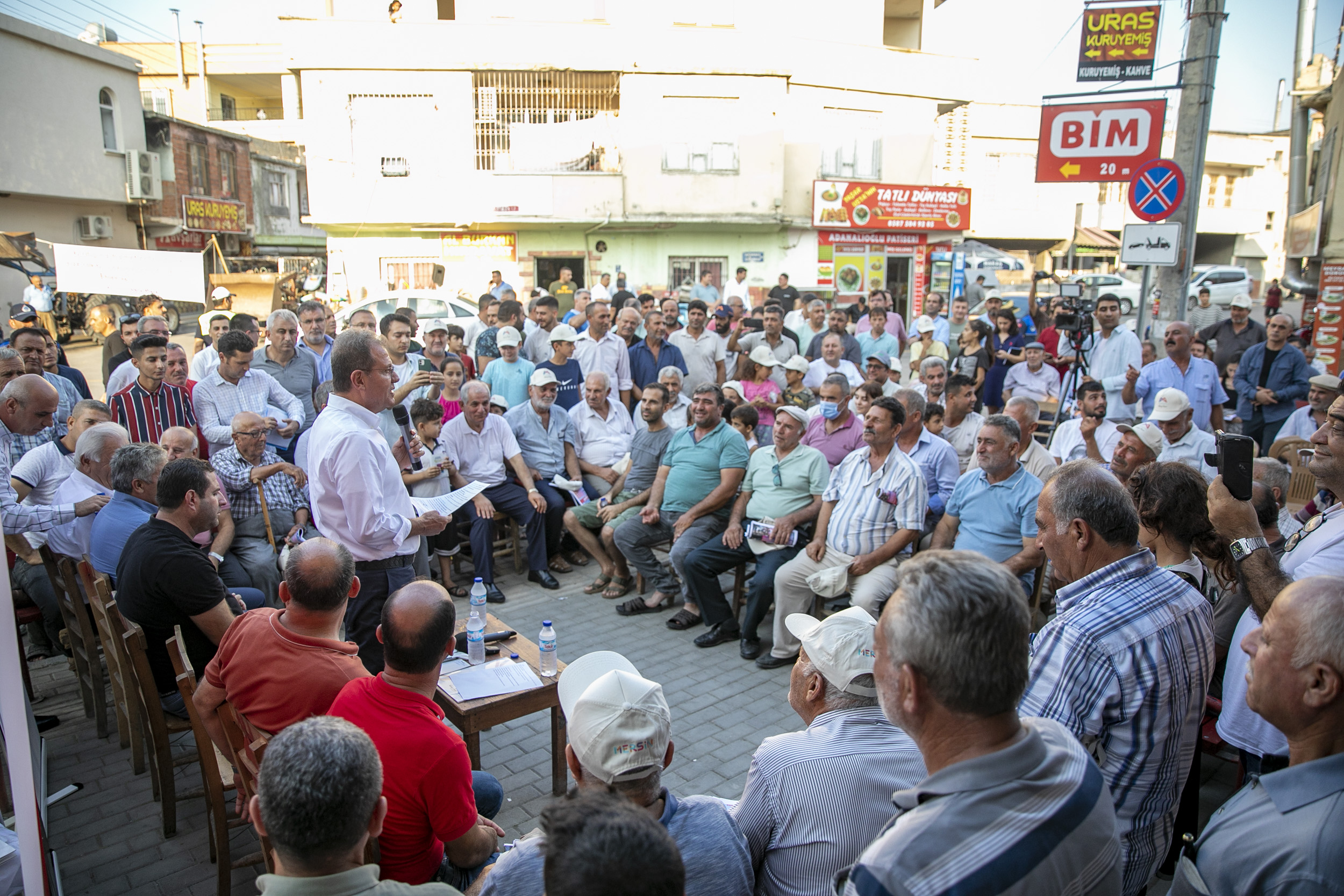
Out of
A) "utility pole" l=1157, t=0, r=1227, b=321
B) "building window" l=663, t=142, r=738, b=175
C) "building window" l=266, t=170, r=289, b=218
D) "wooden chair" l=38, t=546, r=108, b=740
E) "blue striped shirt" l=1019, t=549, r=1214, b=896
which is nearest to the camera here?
"blue striped shirt" l=1019, t=549, r=1214, b=896

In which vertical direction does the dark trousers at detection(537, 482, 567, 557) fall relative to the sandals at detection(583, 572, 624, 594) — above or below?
above

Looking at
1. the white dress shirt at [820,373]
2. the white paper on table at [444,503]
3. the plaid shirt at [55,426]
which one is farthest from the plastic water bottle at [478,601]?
the white dress shirt at [820,373]

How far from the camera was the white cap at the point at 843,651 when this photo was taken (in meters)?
2.18

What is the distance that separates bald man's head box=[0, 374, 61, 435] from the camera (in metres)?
4.64

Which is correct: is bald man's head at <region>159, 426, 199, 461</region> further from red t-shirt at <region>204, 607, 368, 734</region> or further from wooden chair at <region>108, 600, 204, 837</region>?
red t-shirt at <region>204, 607, 368, 734</region>

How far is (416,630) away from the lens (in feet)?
8.09

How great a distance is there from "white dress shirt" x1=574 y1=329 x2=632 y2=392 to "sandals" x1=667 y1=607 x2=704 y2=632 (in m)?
3.08

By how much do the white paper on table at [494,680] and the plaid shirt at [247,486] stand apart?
7.89 ft

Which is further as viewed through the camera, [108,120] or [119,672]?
[108,120]

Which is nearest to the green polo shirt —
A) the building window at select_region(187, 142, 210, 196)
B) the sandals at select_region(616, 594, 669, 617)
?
the sandals at select_region(616, 594, 669, 617)

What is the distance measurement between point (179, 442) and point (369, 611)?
180 cm

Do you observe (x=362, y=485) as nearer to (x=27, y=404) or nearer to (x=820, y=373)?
(x=27, y=404)

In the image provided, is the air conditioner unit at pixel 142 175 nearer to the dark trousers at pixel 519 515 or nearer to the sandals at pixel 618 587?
the dark trousers at pixel 519 515

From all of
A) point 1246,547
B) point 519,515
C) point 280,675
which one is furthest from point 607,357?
point 1246,547
